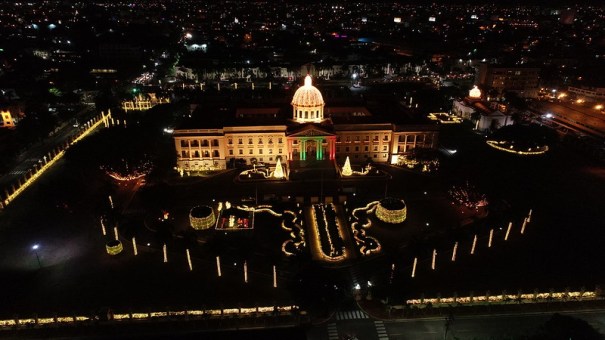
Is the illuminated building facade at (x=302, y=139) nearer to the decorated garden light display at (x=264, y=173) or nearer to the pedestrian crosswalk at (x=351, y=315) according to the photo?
the decorated garden light display at (x=264, y=173)

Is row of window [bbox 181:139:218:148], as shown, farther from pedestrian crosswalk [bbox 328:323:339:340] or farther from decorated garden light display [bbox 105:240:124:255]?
pedestrian crosswalk [bbox 328:323:339:340]

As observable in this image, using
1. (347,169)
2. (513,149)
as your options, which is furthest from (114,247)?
(513,149)

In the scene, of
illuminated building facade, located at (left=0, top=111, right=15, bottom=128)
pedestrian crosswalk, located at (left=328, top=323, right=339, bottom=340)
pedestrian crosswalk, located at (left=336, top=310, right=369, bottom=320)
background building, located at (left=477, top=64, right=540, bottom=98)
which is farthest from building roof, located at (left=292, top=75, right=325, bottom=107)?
background building, located at (left=477, top=64, right=540, bottom=98)

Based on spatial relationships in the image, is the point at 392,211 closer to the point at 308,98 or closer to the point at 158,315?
the point at 308,98

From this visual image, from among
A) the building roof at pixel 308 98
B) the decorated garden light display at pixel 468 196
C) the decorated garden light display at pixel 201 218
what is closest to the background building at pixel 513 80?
the building roof at pixel 308 98

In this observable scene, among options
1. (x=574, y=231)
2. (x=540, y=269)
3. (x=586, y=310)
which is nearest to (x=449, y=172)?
(x=574, y=231)

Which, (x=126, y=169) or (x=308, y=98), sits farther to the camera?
(x=308, y=98)

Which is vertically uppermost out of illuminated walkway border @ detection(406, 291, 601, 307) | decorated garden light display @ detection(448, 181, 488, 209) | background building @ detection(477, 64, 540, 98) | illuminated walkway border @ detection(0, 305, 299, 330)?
background building @ detection(477, 64, 540, 98)
